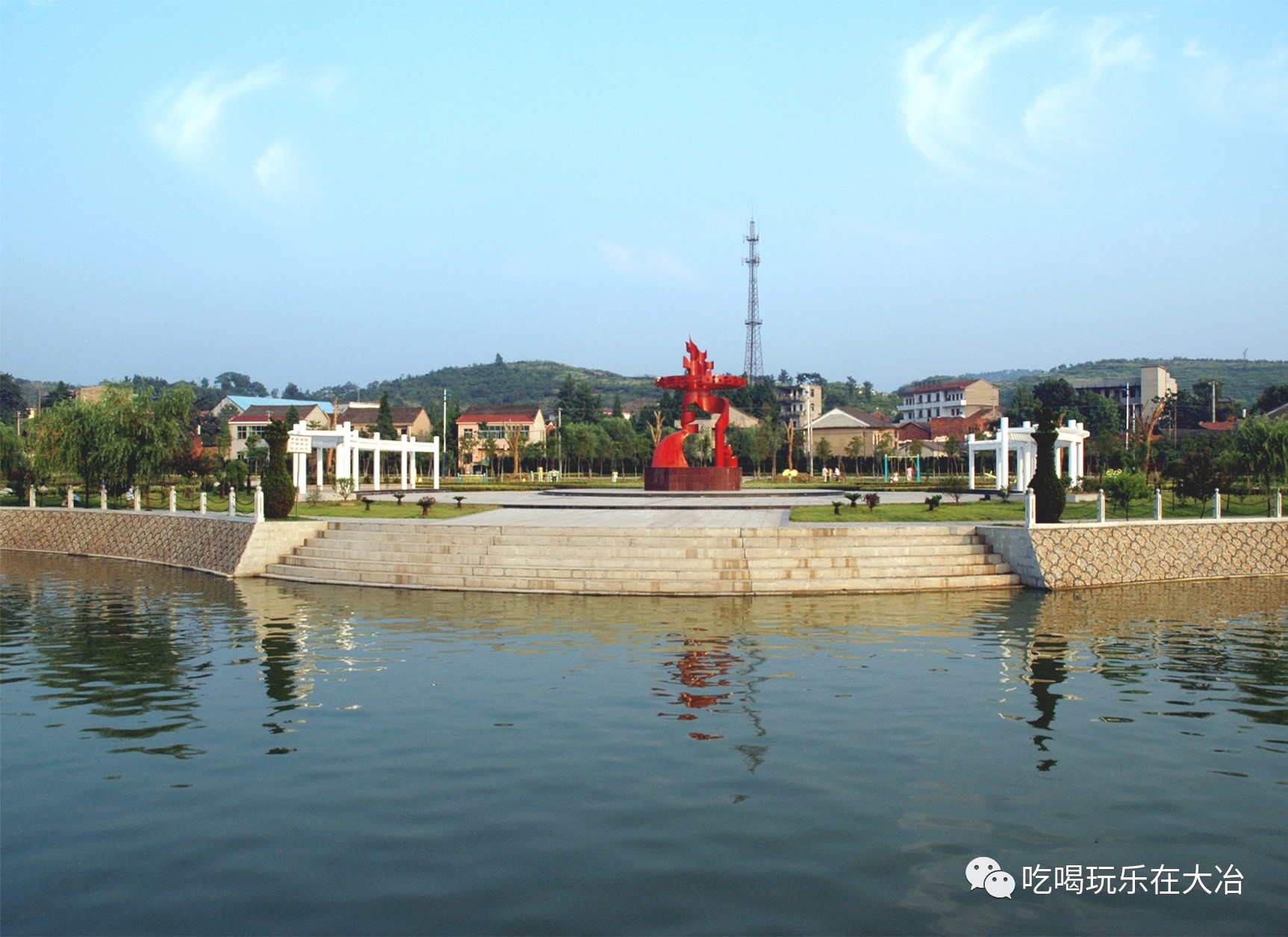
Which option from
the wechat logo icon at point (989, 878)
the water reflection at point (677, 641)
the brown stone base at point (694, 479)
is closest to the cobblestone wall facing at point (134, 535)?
the water reflection at point (677, 641)

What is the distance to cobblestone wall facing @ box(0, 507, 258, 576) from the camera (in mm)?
22219

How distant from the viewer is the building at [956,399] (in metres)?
101

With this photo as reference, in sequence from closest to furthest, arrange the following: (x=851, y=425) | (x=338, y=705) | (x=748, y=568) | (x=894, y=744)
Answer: (x=894, y=744) < (x=338, y=705) < (x=748, y=568) < (x=851, y=425)

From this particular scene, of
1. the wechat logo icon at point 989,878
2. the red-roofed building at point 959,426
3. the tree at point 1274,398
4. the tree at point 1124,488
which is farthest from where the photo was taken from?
the red-roofed building at point 959,426

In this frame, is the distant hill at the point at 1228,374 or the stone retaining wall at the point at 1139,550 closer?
the stone retaining wall at the point at 1139,550

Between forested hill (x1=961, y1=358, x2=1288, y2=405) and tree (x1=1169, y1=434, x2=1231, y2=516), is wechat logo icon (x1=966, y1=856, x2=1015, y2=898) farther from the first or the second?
forested hill (x1=961, y1=358, x2=1288, y2=405)

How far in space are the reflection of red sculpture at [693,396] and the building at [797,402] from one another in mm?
65082

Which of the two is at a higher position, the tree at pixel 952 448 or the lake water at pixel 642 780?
the tree at pixel 952 448

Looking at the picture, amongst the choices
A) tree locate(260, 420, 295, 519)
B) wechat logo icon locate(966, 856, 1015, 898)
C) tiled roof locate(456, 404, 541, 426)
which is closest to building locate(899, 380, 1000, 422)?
tiled roof locate(456, 404, 541, 426)

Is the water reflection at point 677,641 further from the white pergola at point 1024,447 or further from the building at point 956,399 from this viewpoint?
the building at point 956,399

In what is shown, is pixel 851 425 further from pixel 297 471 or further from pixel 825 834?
pixel 825 834

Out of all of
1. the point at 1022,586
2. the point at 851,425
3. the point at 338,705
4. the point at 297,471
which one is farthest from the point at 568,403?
the point at 338,705

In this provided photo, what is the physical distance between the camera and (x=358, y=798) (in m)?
7.15

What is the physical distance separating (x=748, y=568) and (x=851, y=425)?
66715 millimetres
